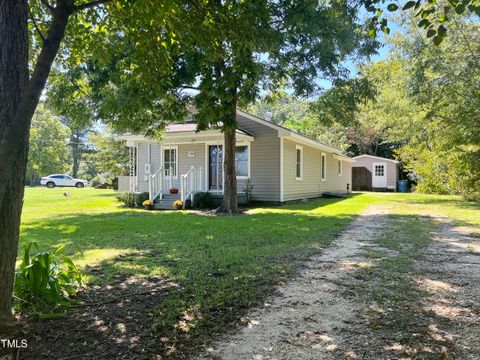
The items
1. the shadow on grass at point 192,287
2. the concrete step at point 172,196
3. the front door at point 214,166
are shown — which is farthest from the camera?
the front door at point 214,166

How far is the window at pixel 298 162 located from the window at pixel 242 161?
A: 2.59 metres

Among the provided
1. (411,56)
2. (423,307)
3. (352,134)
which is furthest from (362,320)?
(352,134)

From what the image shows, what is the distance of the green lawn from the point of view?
3.27 m

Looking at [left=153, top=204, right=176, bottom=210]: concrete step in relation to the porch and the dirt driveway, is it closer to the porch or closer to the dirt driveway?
the porch

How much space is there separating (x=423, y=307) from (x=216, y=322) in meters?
1.97

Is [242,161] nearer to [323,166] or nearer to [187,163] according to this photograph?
[187,163]

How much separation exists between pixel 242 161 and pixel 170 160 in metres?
3.40

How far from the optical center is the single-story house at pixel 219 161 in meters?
14.7

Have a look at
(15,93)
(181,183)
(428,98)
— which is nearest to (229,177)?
(181,183)

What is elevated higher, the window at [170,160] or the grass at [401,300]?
the window at [170,160]

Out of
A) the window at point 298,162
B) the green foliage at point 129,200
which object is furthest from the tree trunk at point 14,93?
the window at point 298,162

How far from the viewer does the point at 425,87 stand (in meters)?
14.1

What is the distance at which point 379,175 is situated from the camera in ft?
104

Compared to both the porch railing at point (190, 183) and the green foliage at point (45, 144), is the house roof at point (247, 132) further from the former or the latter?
the green foliage at point (45, 144)
